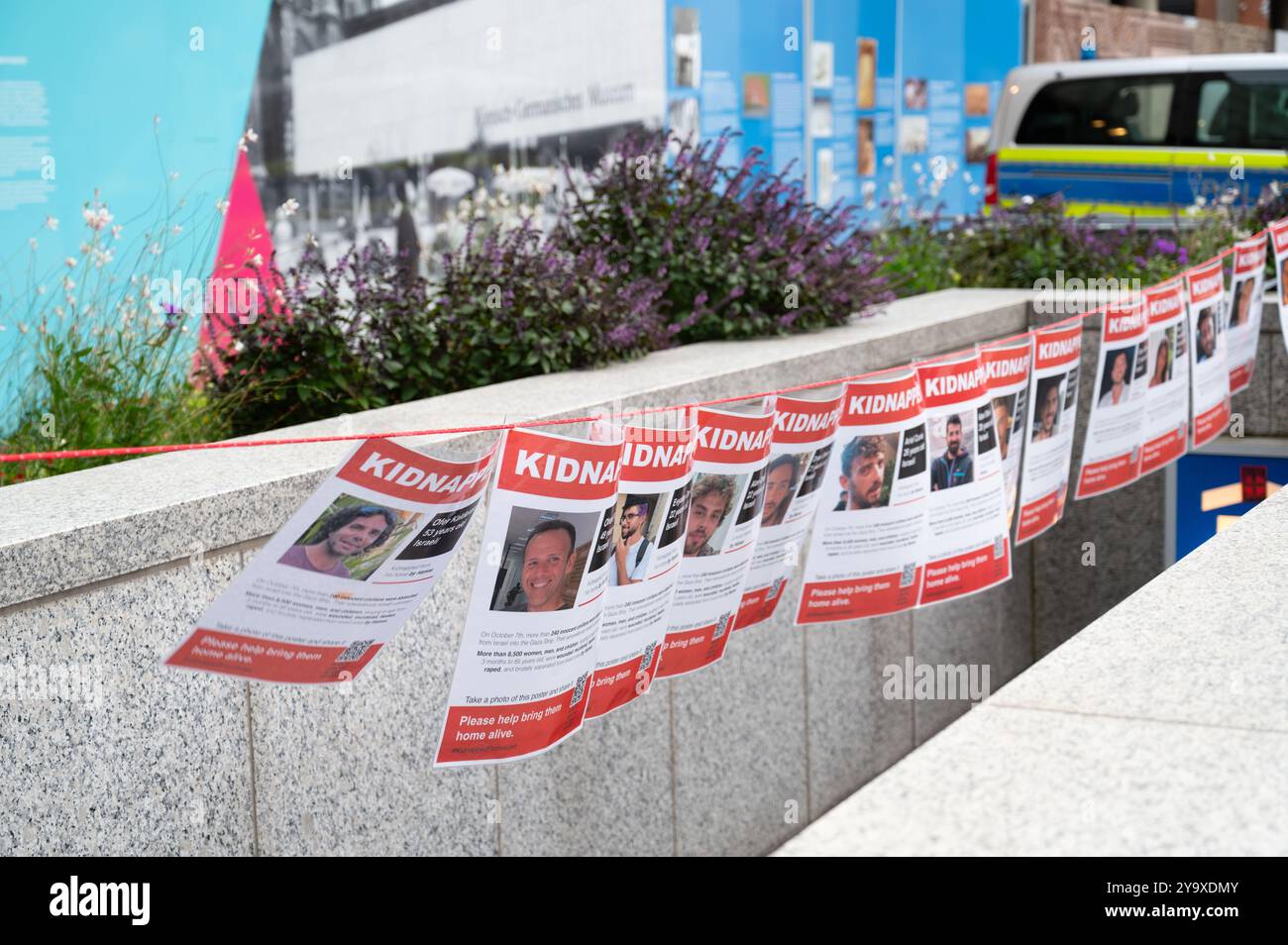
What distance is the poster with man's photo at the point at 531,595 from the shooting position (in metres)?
2.64

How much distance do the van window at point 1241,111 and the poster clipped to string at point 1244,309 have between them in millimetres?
7702

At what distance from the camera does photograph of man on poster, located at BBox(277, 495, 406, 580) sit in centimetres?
234

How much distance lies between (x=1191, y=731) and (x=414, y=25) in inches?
296

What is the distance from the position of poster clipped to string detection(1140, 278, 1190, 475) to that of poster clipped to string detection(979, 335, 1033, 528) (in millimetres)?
925

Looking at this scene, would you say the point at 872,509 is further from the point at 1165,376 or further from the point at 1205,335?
the point at 1205,335

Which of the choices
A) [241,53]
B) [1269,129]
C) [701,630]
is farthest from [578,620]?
[1269,129]

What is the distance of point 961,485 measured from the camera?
4.04 meters

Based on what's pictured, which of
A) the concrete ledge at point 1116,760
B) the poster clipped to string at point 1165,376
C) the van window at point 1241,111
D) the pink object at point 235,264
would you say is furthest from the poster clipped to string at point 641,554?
the van window at point 1241,111

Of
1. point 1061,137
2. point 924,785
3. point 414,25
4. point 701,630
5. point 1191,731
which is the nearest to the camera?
point 924,785

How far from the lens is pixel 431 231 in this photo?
8719mm

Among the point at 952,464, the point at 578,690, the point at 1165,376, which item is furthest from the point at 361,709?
the point at 1165,376

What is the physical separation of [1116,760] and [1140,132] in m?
Result: 13.3

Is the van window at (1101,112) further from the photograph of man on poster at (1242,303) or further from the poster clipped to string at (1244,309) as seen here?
the photograph of man on poster at (1242,303)
